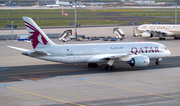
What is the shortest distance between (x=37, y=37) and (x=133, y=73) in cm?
1479

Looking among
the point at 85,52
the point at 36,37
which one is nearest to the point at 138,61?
the point at 85,52

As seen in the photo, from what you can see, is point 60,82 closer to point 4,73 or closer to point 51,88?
point 51,88

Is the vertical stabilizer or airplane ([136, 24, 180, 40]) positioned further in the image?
airplane ([136, 24, 180, 40])

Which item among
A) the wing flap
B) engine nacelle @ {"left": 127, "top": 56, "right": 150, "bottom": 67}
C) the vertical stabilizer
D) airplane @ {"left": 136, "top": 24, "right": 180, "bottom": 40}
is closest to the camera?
the vertical stabilizer

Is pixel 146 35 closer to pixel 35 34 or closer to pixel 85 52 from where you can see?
pixel 85 52

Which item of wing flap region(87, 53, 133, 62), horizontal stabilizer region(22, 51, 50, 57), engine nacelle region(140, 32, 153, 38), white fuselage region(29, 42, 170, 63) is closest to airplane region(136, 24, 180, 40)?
engine nacelle region(140, 32, 153, 38)

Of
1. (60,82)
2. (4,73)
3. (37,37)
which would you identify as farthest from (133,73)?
(4,73)

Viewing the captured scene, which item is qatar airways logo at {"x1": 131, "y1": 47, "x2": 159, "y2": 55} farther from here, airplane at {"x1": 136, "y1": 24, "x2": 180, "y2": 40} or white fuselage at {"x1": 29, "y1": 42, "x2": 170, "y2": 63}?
airplane at {"x1": 136, "y1": 24, "x2": 180, "y2": 40}

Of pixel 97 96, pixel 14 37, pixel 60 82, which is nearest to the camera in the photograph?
pixel 97 96

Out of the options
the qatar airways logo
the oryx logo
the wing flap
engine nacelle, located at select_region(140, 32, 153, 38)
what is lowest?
engine nacelle, located at select_region(140, 32, 153, 38)

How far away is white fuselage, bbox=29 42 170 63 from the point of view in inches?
1651

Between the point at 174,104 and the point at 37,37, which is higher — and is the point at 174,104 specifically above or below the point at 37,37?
below

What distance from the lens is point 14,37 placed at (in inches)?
3435

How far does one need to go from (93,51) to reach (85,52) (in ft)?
4.27
